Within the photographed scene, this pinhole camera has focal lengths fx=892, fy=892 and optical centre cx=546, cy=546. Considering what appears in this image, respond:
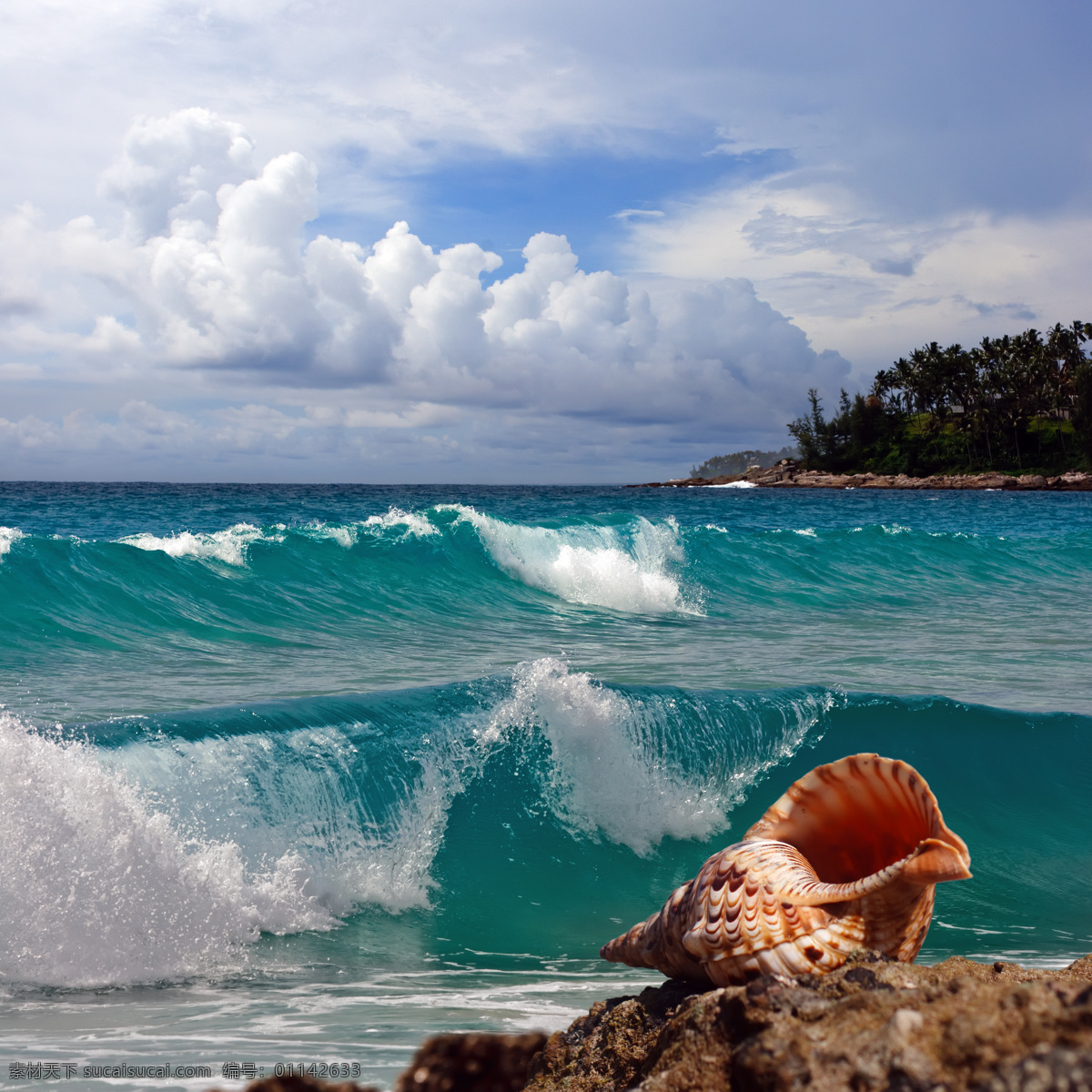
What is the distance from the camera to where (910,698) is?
714 centimetres

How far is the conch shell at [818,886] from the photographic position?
2.28 meters

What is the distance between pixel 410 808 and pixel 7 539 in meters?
12.1

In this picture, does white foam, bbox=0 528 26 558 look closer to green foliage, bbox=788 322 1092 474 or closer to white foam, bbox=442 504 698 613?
white foam, bbox=442 504 698 613

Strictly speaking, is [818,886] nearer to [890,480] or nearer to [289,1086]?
[289,1086]

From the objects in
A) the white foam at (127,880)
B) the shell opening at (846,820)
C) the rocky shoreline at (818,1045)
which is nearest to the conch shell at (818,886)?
the shell opening at (846,820)

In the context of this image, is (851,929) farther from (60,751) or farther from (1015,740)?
(1015,740)

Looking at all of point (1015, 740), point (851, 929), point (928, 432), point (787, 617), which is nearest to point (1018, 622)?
point (787, 617)

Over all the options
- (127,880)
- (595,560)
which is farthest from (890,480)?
(127,880)

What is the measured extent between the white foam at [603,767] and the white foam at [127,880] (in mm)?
1224

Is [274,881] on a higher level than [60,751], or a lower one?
lower

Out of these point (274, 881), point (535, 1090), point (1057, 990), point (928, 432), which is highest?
point (928, 432)

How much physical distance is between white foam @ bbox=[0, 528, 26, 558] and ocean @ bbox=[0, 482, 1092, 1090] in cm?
231

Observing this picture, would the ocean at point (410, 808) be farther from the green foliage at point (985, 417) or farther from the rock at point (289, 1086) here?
the green foliage at point (985, 417)

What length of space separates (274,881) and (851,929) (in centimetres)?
324
